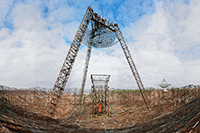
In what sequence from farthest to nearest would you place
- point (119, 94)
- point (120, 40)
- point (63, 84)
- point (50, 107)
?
point (119, 94), point (120, 40), point (63, 84), point (50, 107)

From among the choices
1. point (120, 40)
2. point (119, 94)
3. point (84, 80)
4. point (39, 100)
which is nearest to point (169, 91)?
point (119, 94)

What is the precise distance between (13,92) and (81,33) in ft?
27.3

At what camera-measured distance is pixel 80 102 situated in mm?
19328

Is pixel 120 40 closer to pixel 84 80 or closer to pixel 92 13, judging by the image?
pixel 92 13

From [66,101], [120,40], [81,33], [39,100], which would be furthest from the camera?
[66,101]

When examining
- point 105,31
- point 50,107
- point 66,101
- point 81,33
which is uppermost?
point 105,31

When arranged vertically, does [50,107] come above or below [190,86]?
below

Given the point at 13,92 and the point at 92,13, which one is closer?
the point at 13,92

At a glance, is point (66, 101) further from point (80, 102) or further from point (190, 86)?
point (190, 86)

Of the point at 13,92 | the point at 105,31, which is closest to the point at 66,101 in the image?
the point at 13,92

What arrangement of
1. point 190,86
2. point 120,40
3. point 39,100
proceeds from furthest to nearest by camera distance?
point 120,40 → point 39,100 → point 190,86

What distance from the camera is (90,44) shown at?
60.0 ft

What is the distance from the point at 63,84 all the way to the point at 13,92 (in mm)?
3844

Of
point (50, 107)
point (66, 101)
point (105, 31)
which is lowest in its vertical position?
point (66, 101)
